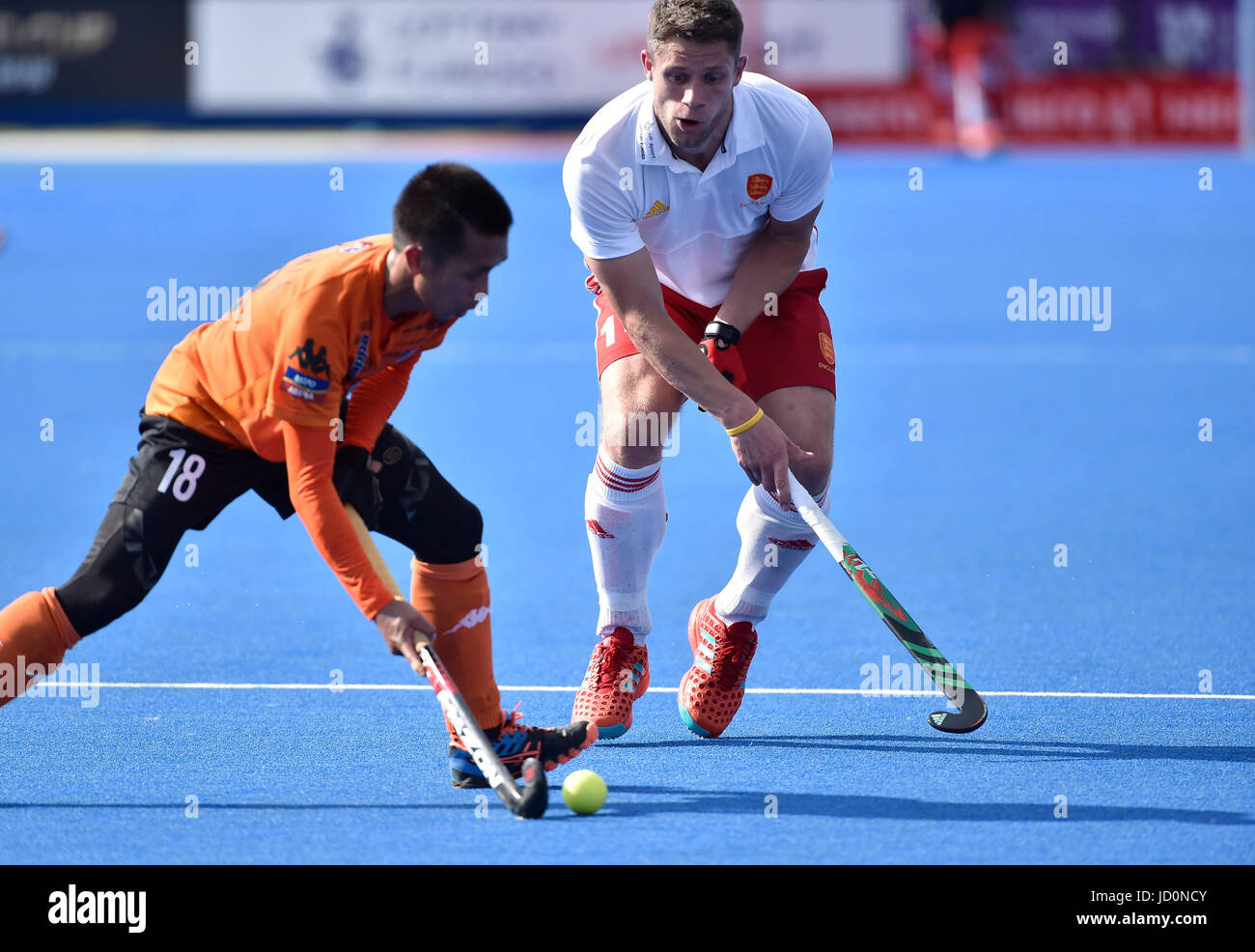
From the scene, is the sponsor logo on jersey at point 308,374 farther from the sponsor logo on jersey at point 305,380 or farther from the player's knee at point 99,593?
the player's knee at point 99,593

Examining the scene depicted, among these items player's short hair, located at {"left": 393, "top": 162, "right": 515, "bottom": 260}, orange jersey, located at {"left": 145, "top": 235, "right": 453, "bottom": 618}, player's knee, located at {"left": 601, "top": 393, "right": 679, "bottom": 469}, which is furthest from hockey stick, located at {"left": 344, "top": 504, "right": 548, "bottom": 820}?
player's knee, located at {"left": 601, "top": 393, "right": 679, "bottom": 469}

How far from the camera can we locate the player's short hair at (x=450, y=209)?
11.4 ft

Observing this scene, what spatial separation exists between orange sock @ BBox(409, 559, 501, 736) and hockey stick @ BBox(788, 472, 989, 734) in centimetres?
83

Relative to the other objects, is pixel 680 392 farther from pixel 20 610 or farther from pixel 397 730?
pixel 20 610

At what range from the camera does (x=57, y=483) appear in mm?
7238

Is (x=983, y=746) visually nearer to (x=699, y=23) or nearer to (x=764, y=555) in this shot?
(x=764, y=555)

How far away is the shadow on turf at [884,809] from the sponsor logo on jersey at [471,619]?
533mm

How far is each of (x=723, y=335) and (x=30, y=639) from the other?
1.81 meters

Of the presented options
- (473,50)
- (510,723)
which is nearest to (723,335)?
(510,723)

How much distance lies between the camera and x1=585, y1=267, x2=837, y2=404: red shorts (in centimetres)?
442

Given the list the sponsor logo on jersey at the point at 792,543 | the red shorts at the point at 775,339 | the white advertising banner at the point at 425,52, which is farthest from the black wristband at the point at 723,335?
the white advertising banner at the point at 425,52

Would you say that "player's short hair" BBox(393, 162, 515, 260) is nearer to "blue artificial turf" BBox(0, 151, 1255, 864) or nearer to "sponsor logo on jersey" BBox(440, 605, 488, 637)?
"sponsor logo on jersey" BBox(440, 605, 488, 637)
